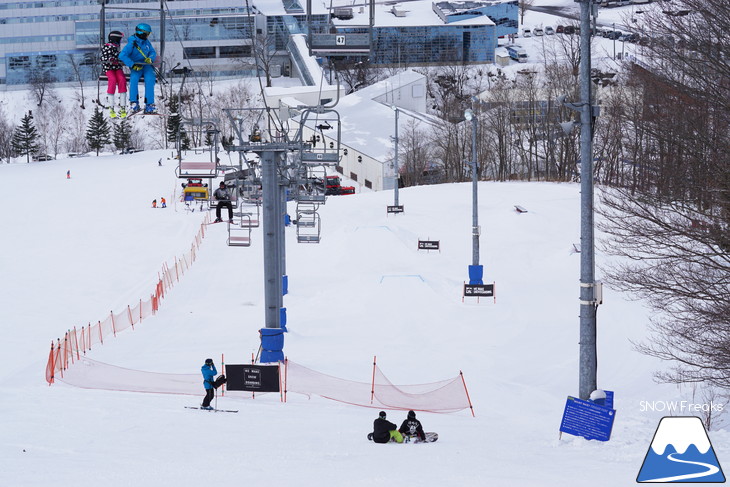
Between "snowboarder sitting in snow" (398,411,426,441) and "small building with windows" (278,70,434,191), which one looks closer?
"snowboarder sitting in snow" (398,411,426,441)

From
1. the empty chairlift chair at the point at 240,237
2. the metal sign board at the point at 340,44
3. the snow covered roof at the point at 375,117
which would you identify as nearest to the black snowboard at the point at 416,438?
the metal sign board at the point at 340,44

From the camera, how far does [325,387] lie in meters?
21.5

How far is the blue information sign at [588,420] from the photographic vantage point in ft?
48.7

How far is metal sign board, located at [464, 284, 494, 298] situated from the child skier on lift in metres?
21.2

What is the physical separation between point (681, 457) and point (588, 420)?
2.57m

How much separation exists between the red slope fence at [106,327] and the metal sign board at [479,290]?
11.0 m

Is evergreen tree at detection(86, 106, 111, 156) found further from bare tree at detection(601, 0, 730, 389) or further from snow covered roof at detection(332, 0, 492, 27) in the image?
bare tree at detection(601, 0, 730, 389)

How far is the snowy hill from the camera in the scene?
1389 centimetres

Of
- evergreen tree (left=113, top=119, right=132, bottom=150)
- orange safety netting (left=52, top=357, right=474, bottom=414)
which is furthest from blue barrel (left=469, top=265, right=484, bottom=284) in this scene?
evergreen tree (left=113, top=119, right=132, bottom=150)

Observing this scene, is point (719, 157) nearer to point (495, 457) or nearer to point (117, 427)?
point (495, 457)

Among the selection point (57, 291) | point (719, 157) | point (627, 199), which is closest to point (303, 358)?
point (627, 199)

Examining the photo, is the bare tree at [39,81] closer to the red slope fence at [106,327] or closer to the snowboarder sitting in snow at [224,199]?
the red slope fence at [106,327]

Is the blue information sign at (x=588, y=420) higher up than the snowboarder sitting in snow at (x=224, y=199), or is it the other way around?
the snowboarder sitting in snow at (x=224, y=199)

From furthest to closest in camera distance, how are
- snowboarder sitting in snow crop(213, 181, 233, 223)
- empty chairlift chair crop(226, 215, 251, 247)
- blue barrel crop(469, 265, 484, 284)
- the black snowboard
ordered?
blue barrel crop(469, 265, 484, 284) → snowboarder sitting in snow crop(213, 181, 233, 223) → empty chairlift chair crop(226, 215, 251, 247) → the black snowboard
